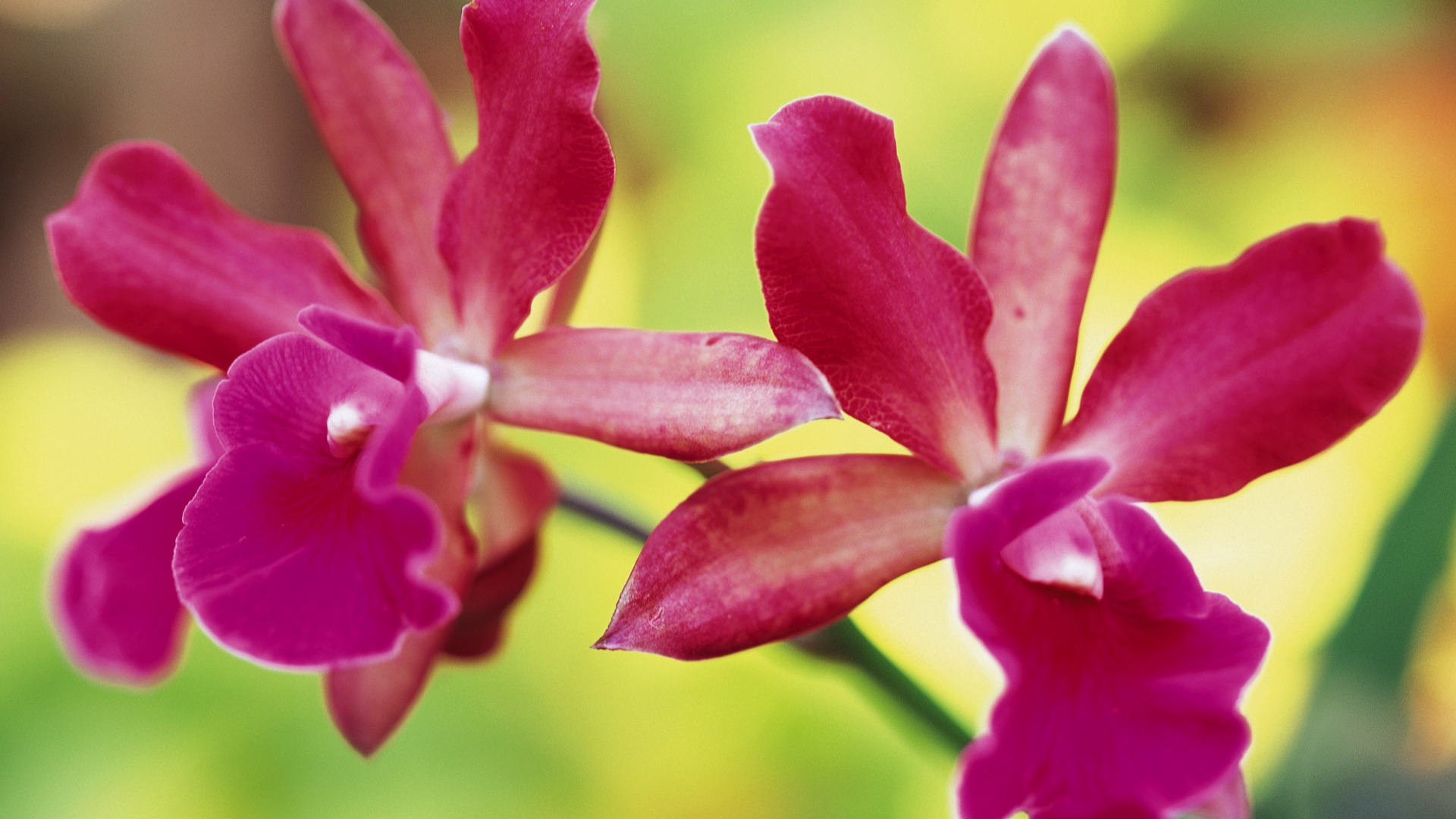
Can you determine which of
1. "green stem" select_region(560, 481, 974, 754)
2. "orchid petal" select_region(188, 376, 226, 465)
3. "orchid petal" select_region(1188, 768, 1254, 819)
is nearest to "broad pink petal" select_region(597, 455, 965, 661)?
"green stem" select_region(560, 481, 974, 754)

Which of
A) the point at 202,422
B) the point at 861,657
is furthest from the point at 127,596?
the point at 861,657

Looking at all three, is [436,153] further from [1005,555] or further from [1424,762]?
[1424,762]

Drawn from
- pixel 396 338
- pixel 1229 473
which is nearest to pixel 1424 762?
pixel 1229 473

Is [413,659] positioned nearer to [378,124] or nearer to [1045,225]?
[378,124]

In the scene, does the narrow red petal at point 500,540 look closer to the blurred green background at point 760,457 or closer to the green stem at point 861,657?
the green stem at point 861,657

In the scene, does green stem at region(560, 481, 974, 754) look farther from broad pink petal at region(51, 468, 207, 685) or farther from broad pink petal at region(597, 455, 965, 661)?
broad pink petal at region(51, 468, 207, 685)

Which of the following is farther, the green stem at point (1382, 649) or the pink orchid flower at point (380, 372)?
the green stem at point (1382, 649)

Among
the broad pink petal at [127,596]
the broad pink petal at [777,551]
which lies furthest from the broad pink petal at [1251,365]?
the broad pink petal at [127,596]
